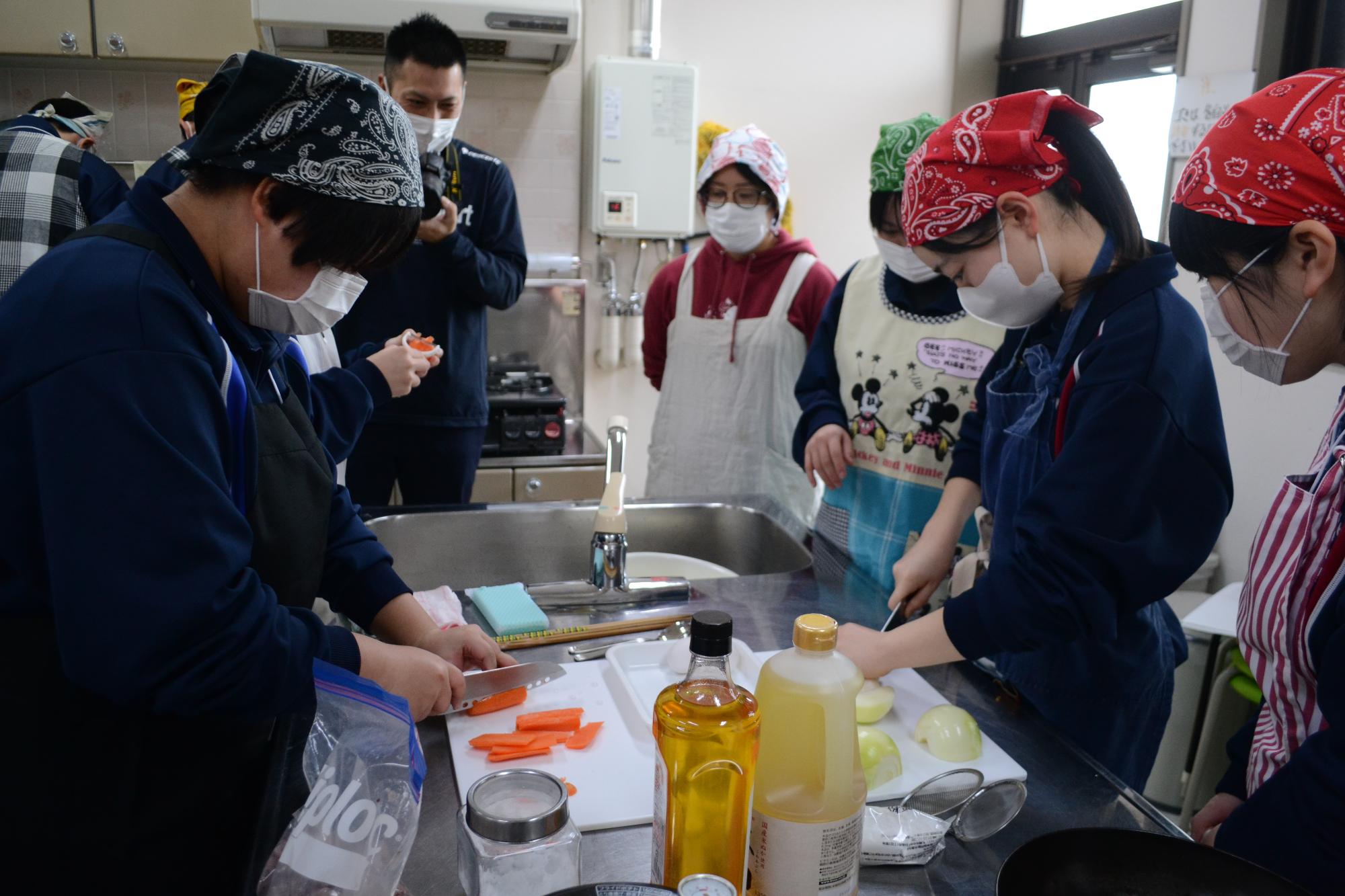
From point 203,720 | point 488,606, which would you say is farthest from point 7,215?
point 203,720

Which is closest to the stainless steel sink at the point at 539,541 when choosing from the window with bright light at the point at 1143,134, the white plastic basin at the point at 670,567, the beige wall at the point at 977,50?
the white plastic basin at the point at 670,567

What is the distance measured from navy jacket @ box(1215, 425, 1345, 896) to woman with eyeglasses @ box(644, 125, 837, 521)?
1.71 metres

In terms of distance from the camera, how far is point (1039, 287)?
1.22 m

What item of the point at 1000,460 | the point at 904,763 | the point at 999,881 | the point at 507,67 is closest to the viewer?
the point at 999,881

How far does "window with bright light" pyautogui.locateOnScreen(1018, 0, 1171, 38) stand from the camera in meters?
3.16

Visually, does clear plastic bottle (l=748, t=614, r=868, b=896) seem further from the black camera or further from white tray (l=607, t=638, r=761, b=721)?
the black camera

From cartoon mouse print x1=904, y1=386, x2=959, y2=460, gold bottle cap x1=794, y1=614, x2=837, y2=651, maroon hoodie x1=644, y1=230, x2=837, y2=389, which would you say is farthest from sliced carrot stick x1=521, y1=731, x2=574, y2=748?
maroon hoodie x1=644, y1=230, x2=837, y2=389

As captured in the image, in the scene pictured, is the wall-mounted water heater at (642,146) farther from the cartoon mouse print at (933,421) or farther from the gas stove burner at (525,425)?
the cartoon mouse print at (933,421)

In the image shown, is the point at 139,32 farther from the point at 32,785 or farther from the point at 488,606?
the point at 32,785

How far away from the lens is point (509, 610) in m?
1.35

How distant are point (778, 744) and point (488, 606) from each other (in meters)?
0.75

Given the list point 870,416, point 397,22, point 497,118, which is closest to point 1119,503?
point 870,416

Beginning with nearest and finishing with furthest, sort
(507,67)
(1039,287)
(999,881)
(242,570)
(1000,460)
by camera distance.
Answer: (999,881), (242,570), (1039,287), (1000,460), (507,67)

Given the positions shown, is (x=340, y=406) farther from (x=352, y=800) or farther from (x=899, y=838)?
(x=899, y=838)
